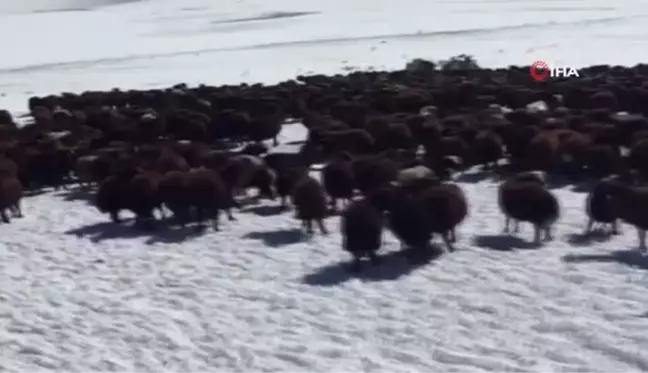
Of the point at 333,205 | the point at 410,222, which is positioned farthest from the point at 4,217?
the point at 410,222

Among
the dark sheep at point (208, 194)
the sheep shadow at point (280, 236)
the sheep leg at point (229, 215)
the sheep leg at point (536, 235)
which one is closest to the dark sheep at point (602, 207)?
the sheep leg at point (536, 235)

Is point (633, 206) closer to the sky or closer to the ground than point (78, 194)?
closer to the sky

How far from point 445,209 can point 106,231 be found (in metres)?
4.51

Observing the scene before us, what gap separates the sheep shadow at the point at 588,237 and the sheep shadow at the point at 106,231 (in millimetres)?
4895

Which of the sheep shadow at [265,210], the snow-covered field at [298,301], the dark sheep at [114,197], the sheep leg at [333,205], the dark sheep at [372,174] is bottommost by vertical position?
the snow-covered field at [298,301]

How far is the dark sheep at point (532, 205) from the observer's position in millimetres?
11172

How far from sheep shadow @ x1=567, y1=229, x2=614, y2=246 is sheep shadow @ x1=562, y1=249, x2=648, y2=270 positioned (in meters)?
0.53

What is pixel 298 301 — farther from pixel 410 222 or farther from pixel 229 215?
pixel 229 215

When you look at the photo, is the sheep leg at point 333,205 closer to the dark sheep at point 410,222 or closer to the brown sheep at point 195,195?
the brown sheep at point 195,195

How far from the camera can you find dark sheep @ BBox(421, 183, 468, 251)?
36.0 ft

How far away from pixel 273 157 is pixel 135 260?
3.87 metres

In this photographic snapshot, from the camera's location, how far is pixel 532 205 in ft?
36.8

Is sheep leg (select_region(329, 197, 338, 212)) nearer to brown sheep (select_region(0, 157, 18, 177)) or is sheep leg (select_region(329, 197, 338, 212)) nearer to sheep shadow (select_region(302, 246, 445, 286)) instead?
sheep shadow (select_region(302, 246, 445, 286))

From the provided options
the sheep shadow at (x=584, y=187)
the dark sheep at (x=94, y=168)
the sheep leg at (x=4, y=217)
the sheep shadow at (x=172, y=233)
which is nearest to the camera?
the sheep shadow at (x=172, y=233)
